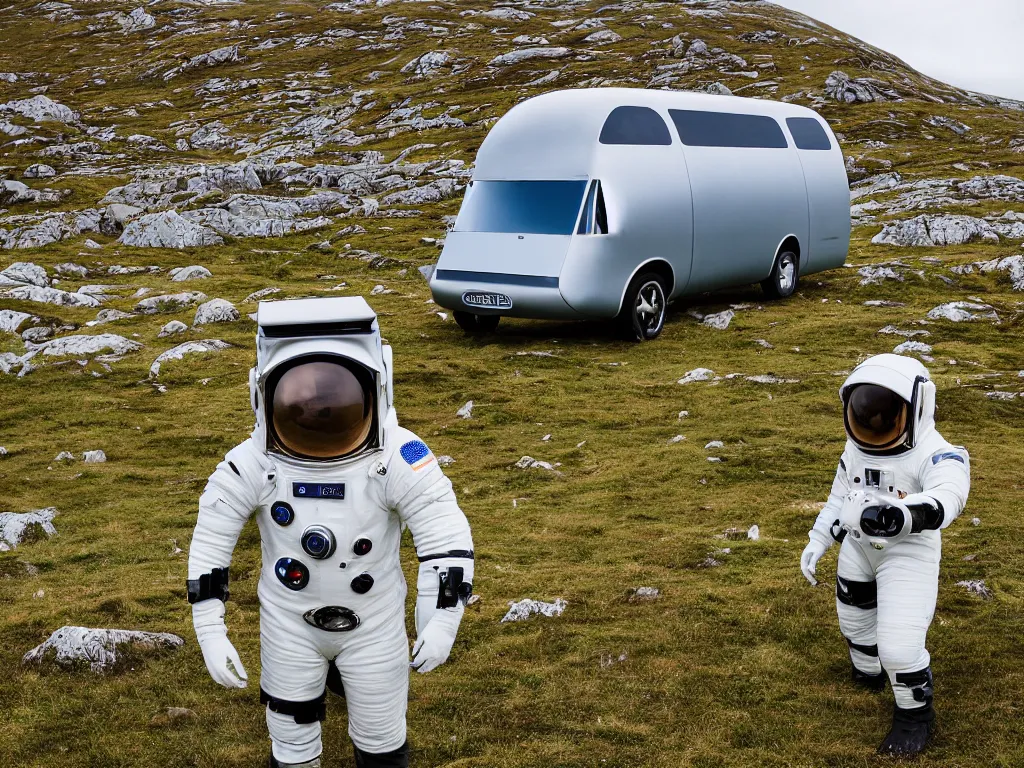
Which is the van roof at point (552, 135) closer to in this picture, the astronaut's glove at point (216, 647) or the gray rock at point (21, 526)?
the gray rock at point (21, 526)

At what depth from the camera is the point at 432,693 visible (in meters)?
6.47

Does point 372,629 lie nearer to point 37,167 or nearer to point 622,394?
point 622,394

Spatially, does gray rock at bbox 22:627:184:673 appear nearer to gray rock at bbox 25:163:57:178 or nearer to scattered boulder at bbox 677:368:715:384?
scattered boulder at bbox 677:368:715:384

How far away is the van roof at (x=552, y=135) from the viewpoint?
17500mm

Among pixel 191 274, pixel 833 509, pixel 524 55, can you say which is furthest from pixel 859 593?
pixel 524 55

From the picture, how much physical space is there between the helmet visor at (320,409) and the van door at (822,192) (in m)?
Answer: 19.1

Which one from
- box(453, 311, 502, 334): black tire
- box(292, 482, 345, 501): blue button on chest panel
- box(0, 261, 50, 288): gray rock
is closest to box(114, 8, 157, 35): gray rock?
box(0, 261, 50, 288): gray rock

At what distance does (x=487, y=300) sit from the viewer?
17.9 m

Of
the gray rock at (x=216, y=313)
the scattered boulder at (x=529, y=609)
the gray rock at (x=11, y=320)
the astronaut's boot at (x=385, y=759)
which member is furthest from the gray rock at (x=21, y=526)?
the gray rock at (x=11, y=320)

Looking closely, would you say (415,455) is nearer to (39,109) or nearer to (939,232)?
(939,232)

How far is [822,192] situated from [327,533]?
19969 millimetres

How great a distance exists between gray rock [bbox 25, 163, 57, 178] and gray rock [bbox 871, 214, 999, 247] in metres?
45.7

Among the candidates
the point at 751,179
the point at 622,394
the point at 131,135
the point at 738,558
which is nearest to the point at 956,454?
the point at 738,558

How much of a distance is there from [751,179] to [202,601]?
17.3m
